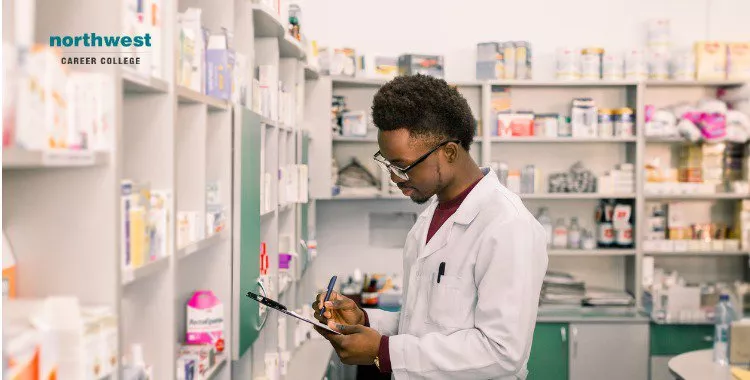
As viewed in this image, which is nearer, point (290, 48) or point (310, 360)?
point (290, 48)

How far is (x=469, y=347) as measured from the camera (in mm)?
2092

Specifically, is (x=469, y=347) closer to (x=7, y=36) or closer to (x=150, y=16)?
(x=150, y=16)

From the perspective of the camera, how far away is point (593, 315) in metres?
5.64

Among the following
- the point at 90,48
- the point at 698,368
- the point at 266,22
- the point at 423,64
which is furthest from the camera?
the point at 423,64

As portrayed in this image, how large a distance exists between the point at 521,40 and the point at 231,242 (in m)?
3.99

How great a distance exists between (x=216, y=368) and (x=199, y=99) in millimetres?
933

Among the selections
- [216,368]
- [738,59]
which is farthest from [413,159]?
[738,59]

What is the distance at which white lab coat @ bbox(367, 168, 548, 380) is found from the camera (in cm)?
206

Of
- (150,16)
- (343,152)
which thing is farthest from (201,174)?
(343,152)

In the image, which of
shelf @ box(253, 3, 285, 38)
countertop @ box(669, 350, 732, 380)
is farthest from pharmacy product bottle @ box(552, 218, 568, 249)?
shelf @ box(253, 3, 285, 38)

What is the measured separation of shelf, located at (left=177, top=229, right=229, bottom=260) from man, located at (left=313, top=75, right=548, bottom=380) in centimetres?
46

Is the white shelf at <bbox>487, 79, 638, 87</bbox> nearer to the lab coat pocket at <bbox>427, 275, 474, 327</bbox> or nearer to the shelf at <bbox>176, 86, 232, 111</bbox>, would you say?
the shelf at <bbox>176, 86, 232, 111</bbox>

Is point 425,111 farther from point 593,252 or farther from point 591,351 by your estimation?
point 593,252

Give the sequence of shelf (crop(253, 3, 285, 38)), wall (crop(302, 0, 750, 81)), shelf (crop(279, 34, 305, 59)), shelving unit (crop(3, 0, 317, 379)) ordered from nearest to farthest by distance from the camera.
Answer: shelving unit (crop(3, 0, 317, 379)), shelf (crop(253, 3, 285, 38)), shelf (crop(279, 34, 305, 59)), wall (crop(302, 0, 750, 81))
